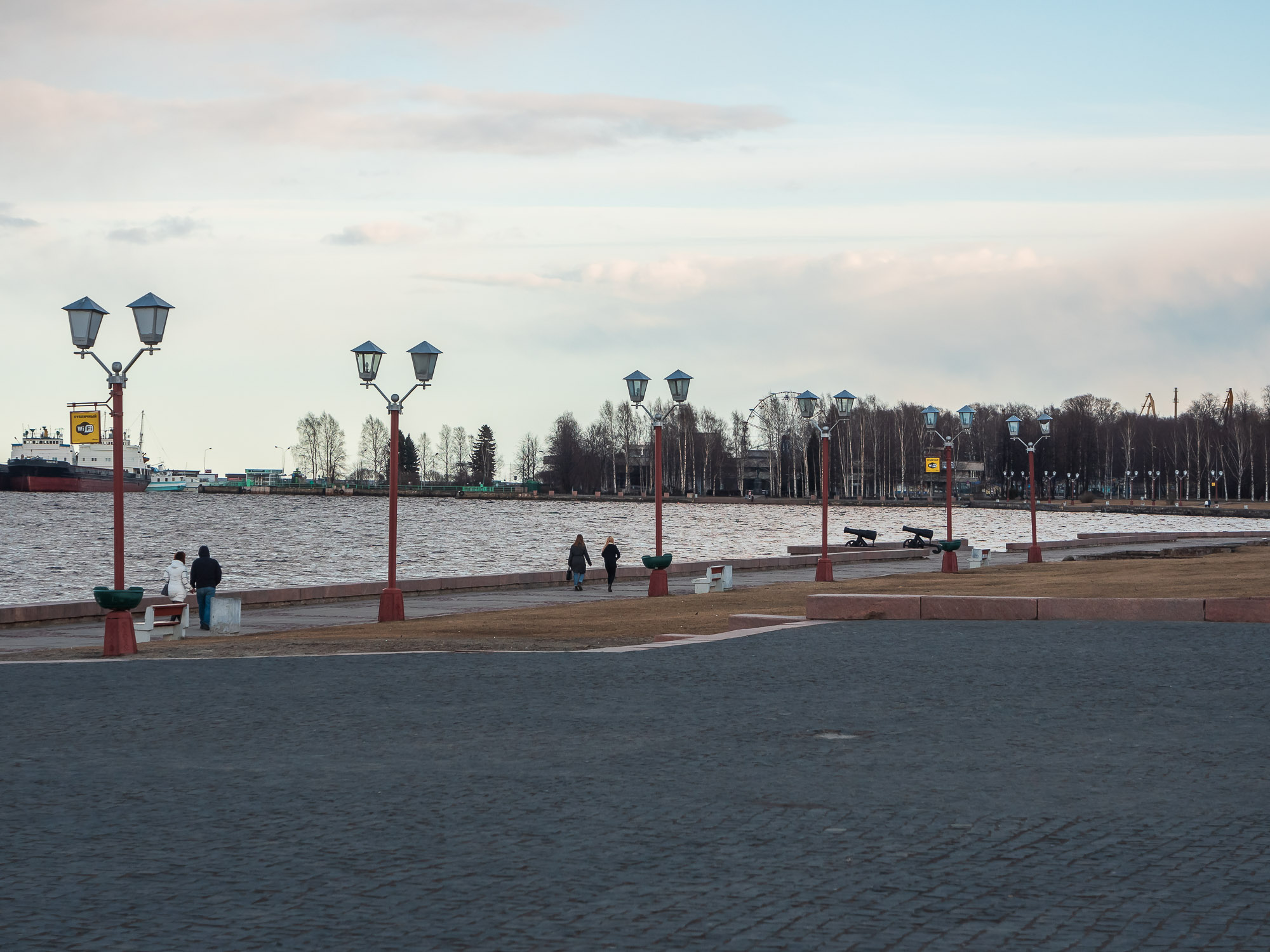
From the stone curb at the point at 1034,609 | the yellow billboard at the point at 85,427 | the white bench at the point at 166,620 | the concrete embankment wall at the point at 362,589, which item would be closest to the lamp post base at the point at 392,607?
the white bench at the point at 166,620

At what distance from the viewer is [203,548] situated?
24.9m

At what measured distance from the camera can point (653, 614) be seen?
24016 millimetres

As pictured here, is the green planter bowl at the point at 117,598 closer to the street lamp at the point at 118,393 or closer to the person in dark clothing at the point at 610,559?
the street lamp at the point at 118,393

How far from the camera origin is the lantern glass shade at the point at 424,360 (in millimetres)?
27453

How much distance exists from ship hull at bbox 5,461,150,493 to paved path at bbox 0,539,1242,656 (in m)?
149

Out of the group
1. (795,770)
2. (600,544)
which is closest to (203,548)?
(795,770)

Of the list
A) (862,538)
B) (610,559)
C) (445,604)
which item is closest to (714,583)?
(610,559)

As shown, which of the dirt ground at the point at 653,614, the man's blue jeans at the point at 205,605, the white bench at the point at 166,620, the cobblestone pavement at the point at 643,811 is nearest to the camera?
the cobblestone pavement at the point at 643,811

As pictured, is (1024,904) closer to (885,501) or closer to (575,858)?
(575,858)

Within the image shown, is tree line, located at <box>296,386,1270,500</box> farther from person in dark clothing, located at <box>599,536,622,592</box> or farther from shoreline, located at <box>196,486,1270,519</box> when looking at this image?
person in dark clothing, located at <box>599,536,622,592</box>

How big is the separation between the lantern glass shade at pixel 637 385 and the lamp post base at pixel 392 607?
10.5 m

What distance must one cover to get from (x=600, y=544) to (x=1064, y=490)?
118259 millimetres

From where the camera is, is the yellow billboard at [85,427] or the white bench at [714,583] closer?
the white bench at [714,583]

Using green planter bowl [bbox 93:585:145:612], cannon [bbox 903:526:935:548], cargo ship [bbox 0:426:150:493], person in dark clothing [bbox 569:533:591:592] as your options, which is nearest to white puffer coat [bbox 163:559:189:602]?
green planter bowl [bbox 93:585:145:612]
